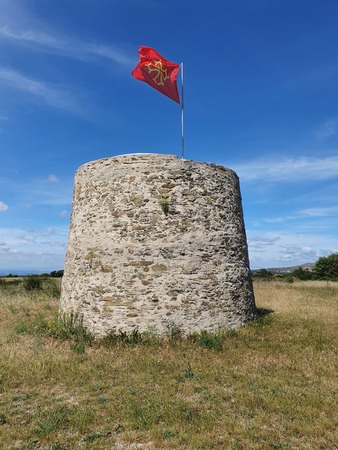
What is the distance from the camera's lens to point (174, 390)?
→ 7.31m

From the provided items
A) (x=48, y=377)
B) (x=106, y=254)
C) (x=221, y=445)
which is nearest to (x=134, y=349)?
(x=48, y=377)

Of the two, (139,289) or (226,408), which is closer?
(226,408)

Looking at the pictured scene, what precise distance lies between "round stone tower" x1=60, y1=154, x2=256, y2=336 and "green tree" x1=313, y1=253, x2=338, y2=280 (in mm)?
48241

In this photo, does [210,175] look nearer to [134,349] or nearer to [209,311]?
[209,311]

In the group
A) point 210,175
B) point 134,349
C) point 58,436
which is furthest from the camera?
point 210,175

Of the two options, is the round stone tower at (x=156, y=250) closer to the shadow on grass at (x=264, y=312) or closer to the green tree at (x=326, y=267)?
the shadow on grass at (x=264, y=312)

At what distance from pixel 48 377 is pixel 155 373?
259 centimetres

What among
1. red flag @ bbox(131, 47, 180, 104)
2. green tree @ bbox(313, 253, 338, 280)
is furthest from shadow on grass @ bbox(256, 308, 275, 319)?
green tree @ bbox(313, 253, 338, 280)

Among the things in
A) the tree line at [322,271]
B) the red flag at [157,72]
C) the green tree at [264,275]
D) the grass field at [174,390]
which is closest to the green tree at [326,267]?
the tree line at [322,271]

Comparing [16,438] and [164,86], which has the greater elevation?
[164,86]

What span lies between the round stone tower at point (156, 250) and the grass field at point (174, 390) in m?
0.79

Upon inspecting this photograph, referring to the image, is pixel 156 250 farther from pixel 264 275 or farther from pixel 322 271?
pixel 322 271

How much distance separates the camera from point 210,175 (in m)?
12.0

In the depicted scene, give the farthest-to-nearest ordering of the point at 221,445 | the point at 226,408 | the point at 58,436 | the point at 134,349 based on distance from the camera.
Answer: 1. the point at 134,349
2. the point at 226,408
3. the point at 58,436
4. the point at 221,445
